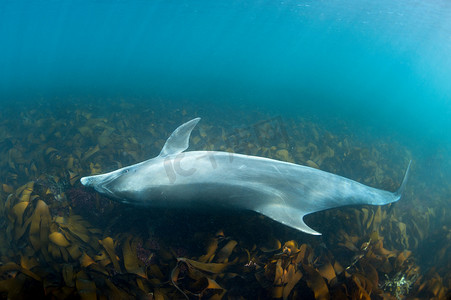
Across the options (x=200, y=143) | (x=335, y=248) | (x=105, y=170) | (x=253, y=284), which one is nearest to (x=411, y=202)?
(x=335, y=248)

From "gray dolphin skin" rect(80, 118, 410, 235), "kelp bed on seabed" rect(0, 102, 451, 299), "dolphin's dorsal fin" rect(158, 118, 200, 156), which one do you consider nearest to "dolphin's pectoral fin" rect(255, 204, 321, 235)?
"gray dolphin skin" rect(80, 118, 410, 235)

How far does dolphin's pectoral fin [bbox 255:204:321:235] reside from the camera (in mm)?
2320

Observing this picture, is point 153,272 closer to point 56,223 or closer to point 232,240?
point 232,240

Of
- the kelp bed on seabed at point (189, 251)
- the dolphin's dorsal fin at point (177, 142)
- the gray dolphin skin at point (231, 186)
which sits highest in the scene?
the dolphin's dorsal fin at point (177, 142)

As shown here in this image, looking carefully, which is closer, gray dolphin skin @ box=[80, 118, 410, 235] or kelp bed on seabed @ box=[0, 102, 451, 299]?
kelp bed on seabed @ box=[0, 102, 451, 299]

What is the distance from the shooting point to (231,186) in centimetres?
261

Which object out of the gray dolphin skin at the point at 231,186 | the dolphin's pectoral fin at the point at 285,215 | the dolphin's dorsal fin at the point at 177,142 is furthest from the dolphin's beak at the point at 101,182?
the dolphin's pectoral fin at the point at 285,215

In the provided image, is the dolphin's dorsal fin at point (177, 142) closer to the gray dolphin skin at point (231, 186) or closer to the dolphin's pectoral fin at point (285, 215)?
the gray dolphin skin at point (231, 186)

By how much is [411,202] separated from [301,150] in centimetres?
356

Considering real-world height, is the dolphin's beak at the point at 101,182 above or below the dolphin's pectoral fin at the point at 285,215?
above

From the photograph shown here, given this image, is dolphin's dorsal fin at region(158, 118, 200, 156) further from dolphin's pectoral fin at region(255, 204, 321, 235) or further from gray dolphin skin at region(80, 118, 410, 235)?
dolphin's pectoral fin at region(255, 204, 321, 235)

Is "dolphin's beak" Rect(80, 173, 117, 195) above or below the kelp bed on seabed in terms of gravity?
above

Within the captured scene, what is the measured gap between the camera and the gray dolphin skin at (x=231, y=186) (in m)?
2.60

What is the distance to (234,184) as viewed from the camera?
2.63 m
